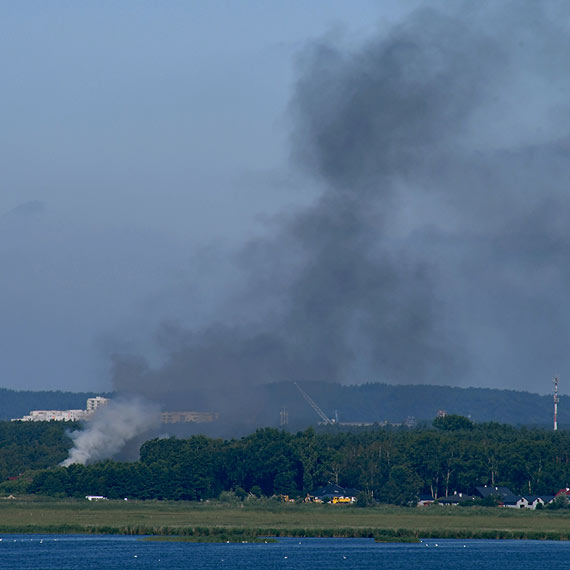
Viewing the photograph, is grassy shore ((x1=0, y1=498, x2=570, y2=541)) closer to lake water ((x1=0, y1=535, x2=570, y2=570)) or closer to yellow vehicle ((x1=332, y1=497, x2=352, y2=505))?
lake water ((x1=0, y1=535, x2=570, y2=570))

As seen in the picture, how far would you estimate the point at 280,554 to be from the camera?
114188mm

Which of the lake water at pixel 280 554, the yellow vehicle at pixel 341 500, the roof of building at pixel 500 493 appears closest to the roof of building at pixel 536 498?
the roof of building at pixel 500 493

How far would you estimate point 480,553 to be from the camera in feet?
394

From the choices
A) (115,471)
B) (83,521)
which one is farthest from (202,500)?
(83,521)

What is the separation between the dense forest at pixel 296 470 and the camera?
585 feet

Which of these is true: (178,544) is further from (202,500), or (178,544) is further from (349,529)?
(202,500)

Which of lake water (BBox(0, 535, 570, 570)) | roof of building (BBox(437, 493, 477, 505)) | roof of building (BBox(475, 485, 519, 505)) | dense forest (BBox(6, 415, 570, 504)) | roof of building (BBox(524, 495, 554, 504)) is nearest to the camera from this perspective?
lake water (BBox(0, 535, 570, 570))

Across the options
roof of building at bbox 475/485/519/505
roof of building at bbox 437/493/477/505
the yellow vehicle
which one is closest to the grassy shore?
the yellow vehicle

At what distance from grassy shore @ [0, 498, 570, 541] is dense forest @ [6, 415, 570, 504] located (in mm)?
7545

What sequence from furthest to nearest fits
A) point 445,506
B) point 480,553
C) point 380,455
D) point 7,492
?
point 380,455
point 7,492
point 445,506
point 480,553

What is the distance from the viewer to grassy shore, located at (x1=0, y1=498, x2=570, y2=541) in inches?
5182

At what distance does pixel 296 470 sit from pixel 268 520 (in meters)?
43.8

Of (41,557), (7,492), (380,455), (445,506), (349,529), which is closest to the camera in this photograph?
(41,557)

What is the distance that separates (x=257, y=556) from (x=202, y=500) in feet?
223
